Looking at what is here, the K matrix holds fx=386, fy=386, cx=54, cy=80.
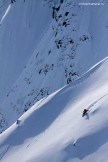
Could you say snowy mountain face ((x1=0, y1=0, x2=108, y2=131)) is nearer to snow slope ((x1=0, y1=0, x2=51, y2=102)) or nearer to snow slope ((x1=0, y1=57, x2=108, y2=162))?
snow slope ((x1=0, y1=0, x2=51, y2=102))

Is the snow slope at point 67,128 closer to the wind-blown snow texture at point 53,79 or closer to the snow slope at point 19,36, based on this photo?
the wind-blown snow texture at point 53,79

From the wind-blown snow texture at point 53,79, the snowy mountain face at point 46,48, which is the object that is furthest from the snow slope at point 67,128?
the snowy mountain face at point 46,48

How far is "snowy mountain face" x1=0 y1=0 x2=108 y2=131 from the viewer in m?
32.8

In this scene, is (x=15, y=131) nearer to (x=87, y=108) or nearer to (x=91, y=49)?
(x=87, y=108)

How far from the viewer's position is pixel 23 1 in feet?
137

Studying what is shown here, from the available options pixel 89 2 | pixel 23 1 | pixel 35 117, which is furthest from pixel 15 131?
pixel 23 1

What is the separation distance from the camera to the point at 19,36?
1580 inches

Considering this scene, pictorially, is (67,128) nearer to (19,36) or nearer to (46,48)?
(46,48)

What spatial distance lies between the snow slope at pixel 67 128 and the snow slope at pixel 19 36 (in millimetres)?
26547

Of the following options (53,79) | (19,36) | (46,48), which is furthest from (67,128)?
(19,36)

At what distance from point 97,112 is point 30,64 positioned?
27825 mm

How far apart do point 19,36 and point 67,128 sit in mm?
31037

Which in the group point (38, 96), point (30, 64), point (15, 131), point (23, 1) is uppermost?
point (23, 1)

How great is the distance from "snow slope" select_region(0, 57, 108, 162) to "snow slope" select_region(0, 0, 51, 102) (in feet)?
87.1
